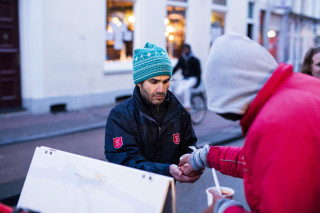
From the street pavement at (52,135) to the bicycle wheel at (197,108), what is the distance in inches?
7.7

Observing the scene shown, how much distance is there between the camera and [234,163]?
212 centimetres

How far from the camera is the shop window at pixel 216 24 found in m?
15.7

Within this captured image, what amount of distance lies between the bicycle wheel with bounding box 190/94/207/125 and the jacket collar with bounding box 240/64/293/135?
796cm

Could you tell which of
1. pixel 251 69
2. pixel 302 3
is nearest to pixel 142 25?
pixel 251 69

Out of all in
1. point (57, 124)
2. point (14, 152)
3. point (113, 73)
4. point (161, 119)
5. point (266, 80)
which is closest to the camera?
point (266, 80)

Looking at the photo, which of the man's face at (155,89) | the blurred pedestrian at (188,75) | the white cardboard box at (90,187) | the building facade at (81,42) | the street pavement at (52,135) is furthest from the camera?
the blurred pedestrian at (188,75)

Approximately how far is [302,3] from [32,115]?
22089 millimetres

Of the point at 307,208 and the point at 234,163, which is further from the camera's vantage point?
the point at 234,163

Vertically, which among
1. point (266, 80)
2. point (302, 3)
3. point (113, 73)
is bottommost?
point (113, 73)

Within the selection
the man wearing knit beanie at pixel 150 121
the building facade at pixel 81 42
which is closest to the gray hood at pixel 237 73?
the man wearing knit beanie at pixel 150 121

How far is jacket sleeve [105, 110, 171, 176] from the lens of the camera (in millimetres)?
2232

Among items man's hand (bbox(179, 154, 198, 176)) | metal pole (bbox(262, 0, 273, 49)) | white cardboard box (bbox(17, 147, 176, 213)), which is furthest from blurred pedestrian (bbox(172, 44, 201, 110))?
metal pole (bbox(262, 0, 273, 49))

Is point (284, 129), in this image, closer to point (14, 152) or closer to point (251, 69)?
point (251, 69)

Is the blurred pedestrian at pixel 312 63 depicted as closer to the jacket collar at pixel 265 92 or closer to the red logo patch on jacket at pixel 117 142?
the red logo patch on jacket at pixel 117 142
